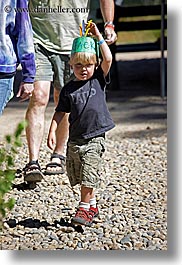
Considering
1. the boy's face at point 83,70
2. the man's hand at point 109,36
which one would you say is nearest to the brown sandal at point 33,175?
the boy's face at point 83,70

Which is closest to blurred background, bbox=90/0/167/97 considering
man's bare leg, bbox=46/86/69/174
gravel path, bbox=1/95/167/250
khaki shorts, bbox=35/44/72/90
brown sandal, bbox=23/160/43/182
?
gravel path, bbox=1/95/167/250

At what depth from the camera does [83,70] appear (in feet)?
12.9

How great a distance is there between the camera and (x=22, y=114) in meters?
8.26

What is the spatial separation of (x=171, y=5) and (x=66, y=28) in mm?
773

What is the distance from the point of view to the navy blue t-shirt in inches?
154

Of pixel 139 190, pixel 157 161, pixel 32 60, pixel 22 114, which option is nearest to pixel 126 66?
pixel 22 114

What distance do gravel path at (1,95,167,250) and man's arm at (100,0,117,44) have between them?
102cm

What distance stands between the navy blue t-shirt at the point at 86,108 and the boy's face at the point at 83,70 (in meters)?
0.04

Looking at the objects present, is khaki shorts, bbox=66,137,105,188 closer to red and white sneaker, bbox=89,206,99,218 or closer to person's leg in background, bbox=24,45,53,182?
red and white sneaker, bbox=89,206,99,218

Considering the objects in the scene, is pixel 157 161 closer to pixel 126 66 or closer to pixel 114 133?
pixel 114 133

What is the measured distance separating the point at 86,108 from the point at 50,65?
2.95 feet

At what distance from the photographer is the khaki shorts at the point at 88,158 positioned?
12.9 feet

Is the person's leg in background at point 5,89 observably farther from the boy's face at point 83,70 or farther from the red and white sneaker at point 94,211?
the red and white sneaker at point 94,211

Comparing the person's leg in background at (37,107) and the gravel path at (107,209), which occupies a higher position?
the person's leg in background at (37,107)
